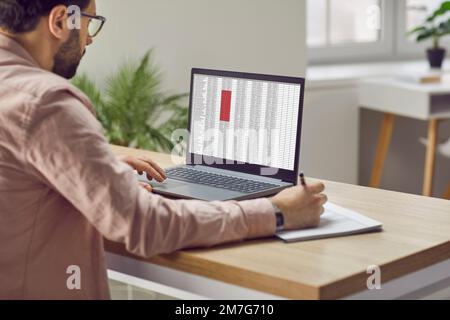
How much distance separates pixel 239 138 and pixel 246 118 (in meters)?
0.06

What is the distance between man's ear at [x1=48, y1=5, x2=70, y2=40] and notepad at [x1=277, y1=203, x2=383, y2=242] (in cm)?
55

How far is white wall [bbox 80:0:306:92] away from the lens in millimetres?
4035

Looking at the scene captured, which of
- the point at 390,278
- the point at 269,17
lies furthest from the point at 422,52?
the point at 390,278

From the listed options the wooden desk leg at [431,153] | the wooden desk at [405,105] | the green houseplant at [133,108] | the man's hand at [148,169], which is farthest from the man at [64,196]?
the wooden desk leg at [431,153]

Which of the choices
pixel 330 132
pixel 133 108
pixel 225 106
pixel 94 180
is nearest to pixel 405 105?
pixel 330 132

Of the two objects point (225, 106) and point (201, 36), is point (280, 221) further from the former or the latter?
point (201, 36)

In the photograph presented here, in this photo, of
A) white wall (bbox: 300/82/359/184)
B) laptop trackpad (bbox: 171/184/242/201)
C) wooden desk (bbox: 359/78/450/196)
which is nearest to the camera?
laptop trackpad (bbox: 171/184/242/201)

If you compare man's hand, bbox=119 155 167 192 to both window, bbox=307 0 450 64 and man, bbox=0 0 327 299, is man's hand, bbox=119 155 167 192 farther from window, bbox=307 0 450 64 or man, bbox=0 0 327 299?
window, bbox=307 0 450 64

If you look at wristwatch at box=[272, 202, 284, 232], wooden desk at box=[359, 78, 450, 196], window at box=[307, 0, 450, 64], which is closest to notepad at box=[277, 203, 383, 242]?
wristwatch at box=[272, 202, 284, 232]

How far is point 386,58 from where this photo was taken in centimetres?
553

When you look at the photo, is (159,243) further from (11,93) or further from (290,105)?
(290,105)

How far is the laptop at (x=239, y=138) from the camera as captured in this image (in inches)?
79.8

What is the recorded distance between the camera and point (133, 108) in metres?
3.86

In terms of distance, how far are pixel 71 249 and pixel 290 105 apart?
0.63 metres
